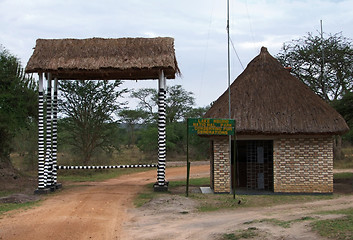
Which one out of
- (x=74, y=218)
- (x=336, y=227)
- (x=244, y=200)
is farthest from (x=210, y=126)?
(x=336, y=227)

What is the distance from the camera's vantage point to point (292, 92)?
1386 cm

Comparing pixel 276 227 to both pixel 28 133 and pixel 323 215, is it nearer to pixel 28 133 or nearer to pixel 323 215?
pixel 323 215

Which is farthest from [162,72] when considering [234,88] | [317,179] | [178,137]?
[178,137]

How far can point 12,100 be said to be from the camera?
1608 centimetres

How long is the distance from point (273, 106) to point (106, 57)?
5742mm

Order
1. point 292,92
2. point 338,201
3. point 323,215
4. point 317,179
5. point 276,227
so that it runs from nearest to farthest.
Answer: point 276,227 < point 323,215 < point 338,201 < point 317,179 < point 292,92

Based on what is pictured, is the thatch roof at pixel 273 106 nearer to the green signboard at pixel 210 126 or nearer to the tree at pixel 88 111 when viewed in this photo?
the green signboard at pixel 210 126

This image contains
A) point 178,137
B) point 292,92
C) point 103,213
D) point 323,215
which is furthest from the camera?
point 178,137

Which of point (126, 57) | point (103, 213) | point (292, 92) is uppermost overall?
point (126, 57)

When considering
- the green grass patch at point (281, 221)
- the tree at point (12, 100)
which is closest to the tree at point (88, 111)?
the tree at point (12, 100)

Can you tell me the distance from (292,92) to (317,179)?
9.96 ft

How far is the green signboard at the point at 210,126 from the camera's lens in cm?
1169

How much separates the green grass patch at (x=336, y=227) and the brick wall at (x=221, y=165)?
5.36 m

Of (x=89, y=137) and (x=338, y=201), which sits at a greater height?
(x=89, y=137)
